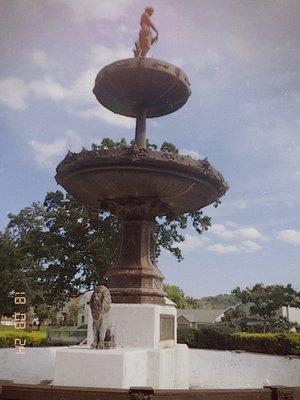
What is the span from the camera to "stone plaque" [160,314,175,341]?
9.31 meters

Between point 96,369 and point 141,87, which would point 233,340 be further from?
point 96,369

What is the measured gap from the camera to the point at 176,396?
4.98m

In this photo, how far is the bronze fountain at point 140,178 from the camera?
8.70 m

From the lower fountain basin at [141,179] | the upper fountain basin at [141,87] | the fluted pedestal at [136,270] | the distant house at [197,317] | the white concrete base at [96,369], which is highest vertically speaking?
the upper fountain basin at [141,87]

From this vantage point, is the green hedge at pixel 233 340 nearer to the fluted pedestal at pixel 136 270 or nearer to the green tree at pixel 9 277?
the fluted pedestal at pixel 136 270

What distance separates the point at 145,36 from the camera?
11.4 metres

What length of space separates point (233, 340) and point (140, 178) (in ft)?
38.5

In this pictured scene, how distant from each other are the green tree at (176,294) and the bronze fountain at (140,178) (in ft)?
217

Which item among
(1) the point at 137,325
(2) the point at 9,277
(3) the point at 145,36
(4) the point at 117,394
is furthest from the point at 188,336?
(4) the point at 117,394

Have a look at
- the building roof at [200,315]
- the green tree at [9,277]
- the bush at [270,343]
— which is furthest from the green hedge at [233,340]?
the building roof at [200,315]

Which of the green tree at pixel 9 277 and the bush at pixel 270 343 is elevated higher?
the green tree at pixel 9 277

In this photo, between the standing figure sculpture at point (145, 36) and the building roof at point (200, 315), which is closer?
the standing figure sculpture at point (145, 36)

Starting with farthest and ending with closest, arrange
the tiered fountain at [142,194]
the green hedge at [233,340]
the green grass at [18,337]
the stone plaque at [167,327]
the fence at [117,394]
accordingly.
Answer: the green hedge at [233,340], the green grass at [18,337], the stone plaque at [167,327], the tiered fountain at [142,194], the fence at [117,394]

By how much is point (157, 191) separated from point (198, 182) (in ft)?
3.16
